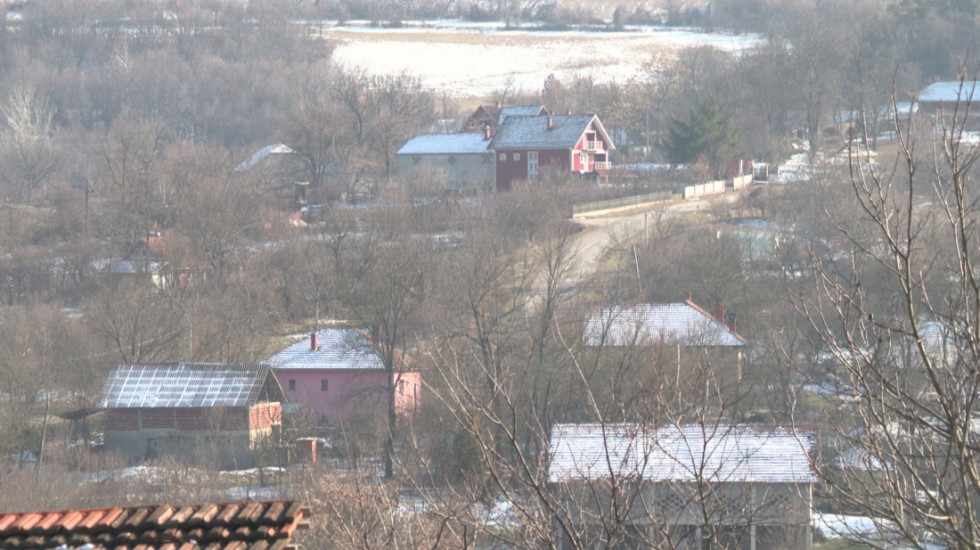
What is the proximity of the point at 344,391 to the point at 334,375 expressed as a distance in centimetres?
79

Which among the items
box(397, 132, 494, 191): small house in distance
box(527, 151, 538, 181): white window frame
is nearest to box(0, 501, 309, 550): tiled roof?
box(397, 132, 494, 191): small house in distance

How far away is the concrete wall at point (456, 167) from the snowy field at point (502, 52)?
95.0 feet

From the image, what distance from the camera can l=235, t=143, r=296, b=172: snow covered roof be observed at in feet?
179

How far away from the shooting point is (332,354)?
97.7 ft

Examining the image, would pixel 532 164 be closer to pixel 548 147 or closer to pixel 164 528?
pixel 548 147

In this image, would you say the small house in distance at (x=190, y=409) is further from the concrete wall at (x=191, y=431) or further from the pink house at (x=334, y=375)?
the pink house at (x=334, y=375)

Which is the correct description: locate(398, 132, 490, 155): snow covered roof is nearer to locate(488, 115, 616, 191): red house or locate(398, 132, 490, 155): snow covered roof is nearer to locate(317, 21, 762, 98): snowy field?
locate(488, 115, 616, 191): red house

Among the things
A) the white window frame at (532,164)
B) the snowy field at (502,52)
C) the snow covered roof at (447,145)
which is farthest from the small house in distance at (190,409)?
the snowy field at (502,52)

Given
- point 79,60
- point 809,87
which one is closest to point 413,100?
point 809,87

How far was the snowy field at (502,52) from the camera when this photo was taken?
84.9 metres

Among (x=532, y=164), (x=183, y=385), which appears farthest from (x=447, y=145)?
(x=183, y=385)

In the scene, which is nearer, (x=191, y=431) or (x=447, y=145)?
(x=191, y=431)

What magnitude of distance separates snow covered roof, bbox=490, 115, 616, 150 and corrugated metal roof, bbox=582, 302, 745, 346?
843 inches

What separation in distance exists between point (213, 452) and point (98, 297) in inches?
440
